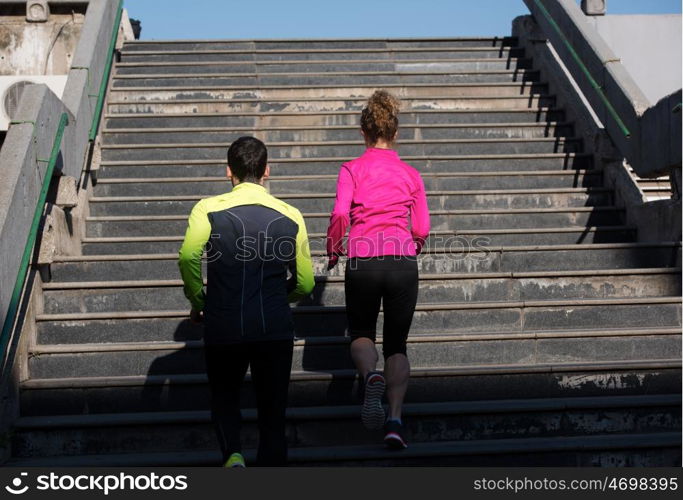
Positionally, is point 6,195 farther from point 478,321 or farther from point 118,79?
point 118,79

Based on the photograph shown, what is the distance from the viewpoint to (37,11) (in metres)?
12.7

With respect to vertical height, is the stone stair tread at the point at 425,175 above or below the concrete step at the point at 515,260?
above

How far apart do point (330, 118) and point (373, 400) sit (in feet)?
17.7

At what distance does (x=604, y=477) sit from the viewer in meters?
5.20

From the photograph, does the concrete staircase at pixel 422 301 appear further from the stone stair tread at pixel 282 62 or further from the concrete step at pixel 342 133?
the stone stair tread at pixel 282 62

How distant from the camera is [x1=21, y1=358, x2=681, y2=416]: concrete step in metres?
6.50

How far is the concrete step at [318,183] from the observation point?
9.28m

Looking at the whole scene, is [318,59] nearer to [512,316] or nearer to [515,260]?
[515,260]

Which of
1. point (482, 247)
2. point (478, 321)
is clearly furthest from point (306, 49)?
point (478, 321)

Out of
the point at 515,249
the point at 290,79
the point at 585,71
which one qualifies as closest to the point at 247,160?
the point at 515,249

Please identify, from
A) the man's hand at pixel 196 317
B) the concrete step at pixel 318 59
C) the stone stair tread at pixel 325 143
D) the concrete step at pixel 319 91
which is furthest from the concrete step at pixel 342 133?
the man's hand at pixel 196 317

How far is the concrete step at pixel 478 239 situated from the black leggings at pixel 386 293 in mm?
2273

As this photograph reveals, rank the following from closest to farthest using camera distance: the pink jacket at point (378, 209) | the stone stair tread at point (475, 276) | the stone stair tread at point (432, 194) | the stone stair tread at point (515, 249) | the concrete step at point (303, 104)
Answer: the pink jacket at point (378, 209), the stone stair tread at point (475, 276), the stone stair tread at point (515, 249), the stone stair tread at point (432, 194), the concrete step at point (303, 104)

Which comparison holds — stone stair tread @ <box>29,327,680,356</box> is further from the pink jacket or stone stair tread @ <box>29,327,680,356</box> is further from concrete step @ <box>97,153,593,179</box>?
concrete step @ <box>97,153,593,179</box>
